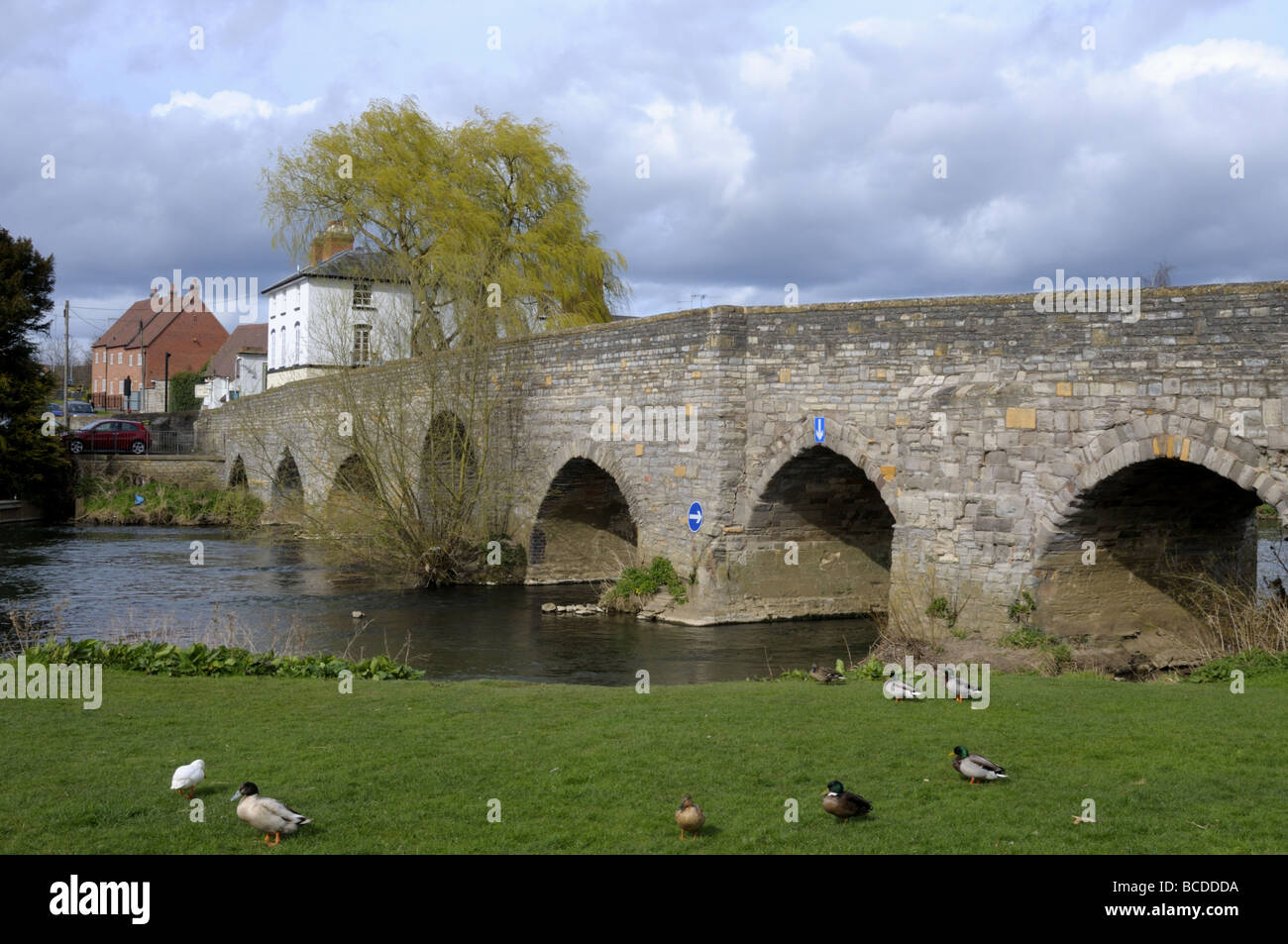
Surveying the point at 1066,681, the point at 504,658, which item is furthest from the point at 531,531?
the point at 1066,681

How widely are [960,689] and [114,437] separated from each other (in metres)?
41.0

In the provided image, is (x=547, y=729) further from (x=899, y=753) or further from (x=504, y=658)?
(x=504, y=658)

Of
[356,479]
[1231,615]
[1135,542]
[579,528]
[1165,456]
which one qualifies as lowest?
[1231,615]

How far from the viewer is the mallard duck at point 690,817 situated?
600cm

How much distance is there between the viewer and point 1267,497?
10969 millimetres

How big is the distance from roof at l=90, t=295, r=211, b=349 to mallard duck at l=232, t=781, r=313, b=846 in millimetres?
71290

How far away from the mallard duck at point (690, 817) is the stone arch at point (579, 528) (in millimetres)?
14353

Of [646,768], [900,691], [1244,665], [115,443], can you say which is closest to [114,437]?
[115,443]

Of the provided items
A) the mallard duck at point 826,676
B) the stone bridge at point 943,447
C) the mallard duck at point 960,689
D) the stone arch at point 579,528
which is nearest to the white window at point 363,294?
the stone bridge at point 943,447

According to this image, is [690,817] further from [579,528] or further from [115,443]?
[115,443]

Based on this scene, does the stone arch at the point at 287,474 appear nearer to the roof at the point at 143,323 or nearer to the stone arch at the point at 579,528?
the stone arch at the point at 579,528

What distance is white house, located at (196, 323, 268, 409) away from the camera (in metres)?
61.0

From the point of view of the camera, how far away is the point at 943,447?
13906 millimetres

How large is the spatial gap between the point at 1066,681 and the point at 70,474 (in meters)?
36.2
